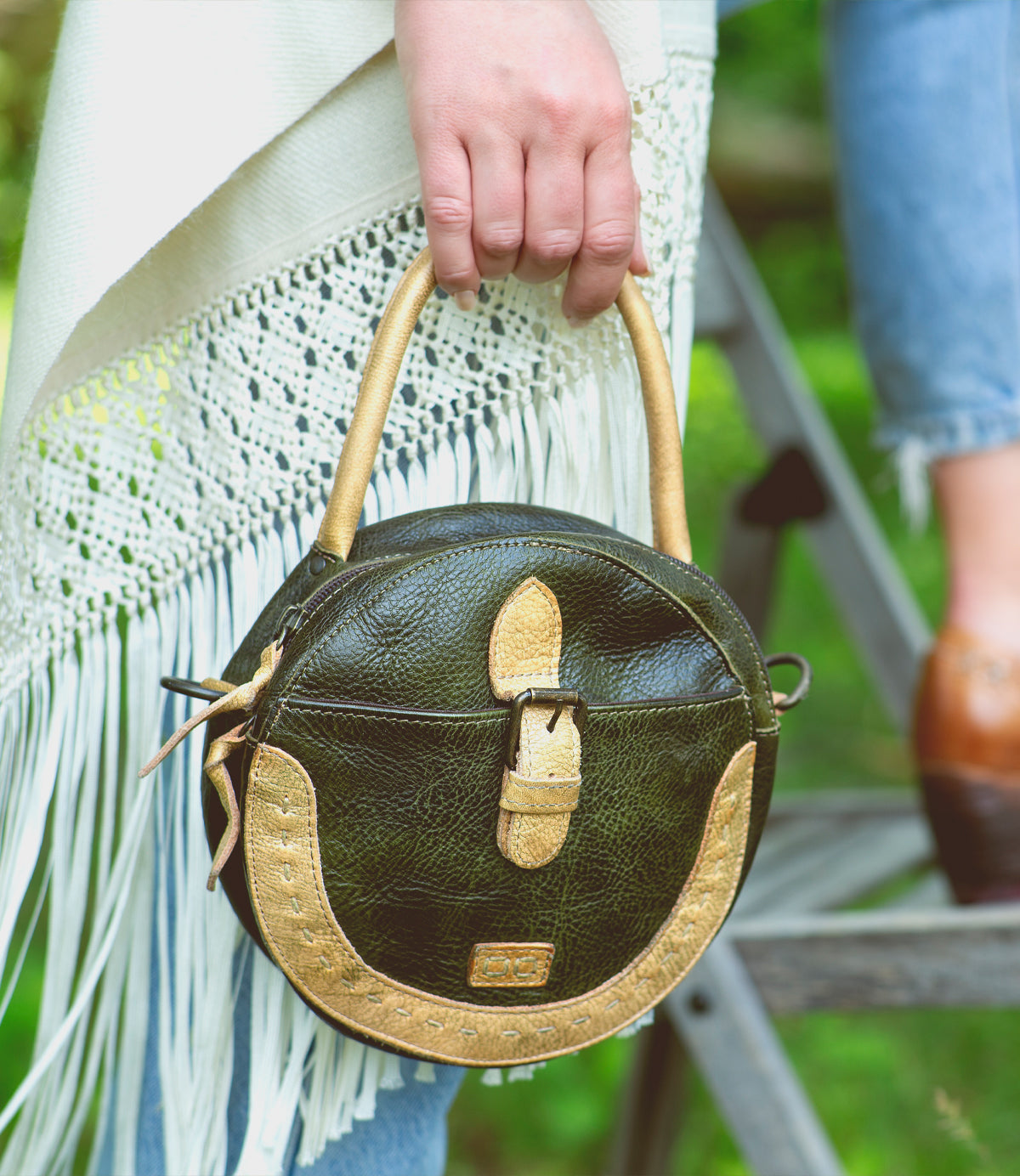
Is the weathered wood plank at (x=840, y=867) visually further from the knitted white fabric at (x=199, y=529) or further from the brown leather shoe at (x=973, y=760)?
the knitted white fabric at (x=199, y=529)

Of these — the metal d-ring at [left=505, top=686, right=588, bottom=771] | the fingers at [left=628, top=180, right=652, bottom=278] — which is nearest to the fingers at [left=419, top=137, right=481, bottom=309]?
the fingers at [left=628, top=180, right=652, bottom=278]

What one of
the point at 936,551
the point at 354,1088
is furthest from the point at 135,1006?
the point at 936,551

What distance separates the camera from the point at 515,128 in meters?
0.55

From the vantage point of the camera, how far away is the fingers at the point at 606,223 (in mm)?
567

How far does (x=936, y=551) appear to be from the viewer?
3.17 metres

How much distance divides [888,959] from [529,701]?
58 cm

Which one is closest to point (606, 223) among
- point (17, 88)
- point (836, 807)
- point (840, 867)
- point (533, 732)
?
point (533, 732)

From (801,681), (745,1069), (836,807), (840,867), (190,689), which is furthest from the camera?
(836,807)

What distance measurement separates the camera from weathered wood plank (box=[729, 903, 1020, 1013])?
0.95m

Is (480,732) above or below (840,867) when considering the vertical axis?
above

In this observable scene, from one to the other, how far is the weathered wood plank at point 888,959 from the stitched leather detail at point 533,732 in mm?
496

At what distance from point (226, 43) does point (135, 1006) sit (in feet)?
1.75

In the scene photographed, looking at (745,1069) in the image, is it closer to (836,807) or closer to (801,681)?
(801,681)

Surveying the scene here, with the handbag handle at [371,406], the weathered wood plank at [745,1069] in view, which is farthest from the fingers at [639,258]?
the weathered wood plank at [745,1069]
